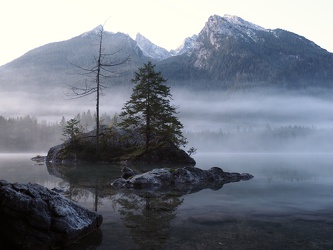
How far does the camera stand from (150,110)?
39781 millimetres

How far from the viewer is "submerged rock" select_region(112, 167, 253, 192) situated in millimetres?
17625

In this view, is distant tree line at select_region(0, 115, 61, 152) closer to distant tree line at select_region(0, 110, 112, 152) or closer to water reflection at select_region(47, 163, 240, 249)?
distant tree line at select_region(0, 110, 112, 152)

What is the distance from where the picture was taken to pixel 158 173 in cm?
1955

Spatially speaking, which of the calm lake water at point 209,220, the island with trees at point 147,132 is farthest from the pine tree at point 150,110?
the calm lake water at point 209,220

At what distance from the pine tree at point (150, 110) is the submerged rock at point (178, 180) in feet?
57.3

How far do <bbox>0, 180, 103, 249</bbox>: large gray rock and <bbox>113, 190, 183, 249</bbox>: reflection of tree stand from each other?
161cm

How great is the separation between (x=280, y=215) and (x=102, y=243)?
6.42 m

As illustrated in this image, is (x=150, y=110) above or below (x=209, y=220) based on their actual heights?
above

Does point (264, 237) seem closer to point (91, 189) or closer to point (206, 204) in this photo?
point (206, 204)

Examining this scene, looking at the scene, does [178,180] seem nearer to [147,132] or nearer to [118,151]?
[147,132]

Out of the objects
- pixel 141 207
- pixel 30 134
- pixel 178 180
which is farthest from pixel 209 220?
pixel 30 134

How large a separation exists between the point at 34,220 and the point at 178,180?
1292cm

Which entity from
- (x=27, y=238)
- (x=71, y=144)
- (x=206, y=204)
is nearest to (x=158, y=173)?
(x=206, y=204)

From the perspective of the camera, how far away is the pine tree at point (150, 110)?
1563 inches
